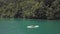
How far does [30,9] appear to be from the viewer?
45562mm

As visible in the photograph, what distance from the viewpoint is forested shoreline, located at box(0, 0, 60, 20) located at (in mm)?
40875

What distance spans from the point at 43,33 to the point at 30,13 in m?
20.3

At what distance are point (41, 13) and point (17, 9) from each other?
920 cm

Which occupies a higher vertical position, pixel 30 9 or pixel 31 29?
pixel 31 29

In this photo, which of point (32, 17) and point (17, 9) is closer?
point (32, 17)

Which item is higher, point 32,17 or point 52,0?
point 52,0

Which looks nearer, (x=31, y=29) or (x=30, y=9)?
(x=31, y=29)

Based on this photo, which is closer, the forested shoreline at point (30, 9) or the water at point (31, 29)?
the water at point (31, 29)

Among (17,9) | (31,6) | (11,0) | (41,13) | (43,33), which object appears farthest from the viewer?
(11,0)

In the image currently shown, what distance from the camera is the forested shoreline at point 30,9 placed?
40875 mm

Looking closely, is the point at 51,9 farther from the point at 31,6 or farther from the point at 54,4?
the point at 31,6

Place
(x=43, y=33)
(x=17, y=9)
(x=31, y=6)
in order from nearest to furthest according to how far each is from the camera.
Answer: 1. (x=43, y=33)
2. (x=31, y=6)
3. (x=17, y=9)

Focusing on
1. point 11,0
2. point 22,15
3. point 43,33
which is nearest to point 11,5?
point 11,0

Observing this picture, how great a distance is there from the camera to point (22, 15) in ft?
152
